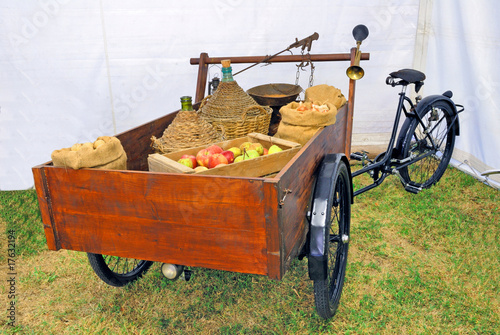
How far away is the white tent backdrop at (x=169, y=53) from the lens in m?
3.82

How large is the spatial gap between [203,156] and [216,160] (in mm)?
80

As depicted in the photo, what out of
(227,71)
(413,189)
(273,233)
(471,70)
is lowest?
(413,189)

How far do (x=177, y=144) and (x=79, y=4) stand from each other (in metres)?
2.33

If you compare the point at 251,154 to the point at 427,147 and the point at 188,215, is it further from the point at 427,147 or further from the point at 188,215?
the point at 427,147

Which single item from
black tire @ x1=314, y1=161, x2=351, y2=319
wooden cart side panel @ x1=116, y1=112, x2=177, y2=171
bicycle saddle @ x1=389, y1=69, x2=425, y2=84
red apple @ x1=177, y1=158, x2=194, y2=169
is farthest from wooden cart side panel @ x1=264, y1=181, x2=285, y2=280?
bicycle saddle @ x1=389, y1=69, x2=425, y2=84

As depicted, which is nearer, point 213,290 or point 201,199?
point 201,199

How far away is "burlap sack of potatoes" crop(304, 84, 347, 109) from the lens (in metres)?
2.82

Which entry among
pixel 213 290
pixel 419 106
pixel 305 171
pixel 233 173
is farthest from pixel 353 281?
pixel 419 106

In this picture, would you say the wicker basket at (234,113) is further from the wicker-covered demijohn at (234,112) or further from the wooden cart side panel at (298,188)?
the wooden cart side panel at (298,188)

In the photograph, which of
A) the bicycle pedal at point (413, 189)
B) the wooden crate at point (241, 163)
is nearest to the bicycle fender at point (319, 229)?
the wooden crate at point (241, 163)

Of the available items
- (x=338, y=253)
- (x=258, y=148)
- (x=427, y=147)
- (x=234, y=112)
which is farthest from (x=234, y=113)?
(x=427, y=147)

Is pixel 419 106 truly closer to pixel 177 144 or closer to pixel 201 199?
pixel 177 144

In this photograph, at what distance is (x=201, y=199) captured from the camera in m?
1.58

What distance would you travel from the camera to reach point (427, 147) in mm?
3740
